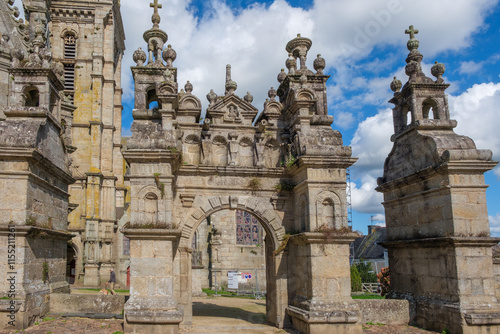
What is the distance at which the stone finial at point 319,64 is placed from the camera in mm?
11789

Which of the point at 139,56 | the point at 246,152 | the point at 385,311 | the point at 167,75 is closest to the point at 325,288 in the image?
the point at 385,311

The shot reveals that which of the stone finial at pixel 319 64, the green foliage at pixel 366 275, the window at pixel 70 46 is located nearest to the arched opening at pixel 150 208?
the stone finial at pixel 319 64

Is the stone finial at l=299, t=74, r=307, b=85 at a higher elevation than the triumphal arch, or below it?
higher

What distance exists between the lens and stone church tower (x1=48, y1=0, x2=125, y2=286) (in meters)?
27.0

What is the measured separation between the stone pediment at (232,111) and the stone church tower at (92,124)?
18319 millimetres

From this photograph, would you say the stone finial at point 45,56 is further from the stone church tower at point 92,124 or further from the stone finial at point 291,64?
the stone church tower at point 92,124

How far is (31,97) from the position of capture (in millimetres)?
11742

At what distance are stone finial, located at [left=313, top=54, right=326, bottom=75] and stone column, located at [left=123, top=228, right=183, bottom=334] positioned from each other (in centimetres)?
601

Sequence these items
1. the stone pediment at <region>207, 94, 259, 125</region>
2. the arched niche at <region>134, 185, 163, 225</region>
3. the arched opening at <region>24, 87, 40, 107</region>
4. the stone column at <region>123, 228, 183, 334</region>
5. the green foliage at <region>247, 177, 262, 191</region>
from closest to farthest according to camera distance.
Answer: the stone column at <region>123, 228, 183, 334</region> → the arched niche at <region>134, 185, 163, 225</region> → the green foliage at <region>247, 177, 262, 191</region> → the arched opening at <region>24, 87, 40, 107</region> → the stone pediment at <region>207, 94, 259, 125</region>

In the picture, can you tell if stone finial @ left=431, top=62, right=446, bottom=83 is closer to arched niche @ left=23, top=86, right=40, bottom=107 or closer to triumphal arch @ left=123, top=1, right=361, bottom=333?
triumphal arch @ left=123, top=1, right=361, bottom=333

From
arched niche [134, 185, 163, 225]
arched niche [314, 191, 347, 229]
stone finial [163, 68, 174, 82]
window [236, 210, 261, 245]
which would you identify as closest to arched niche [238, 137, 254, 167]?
arched niche [314, 191, 347, 229]

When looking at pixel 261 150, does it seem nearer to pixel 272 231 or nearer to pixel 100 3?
pixel 272 231

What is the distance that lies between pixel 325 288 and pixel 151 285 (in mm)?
3902

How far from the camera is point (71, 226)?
1068 inches
